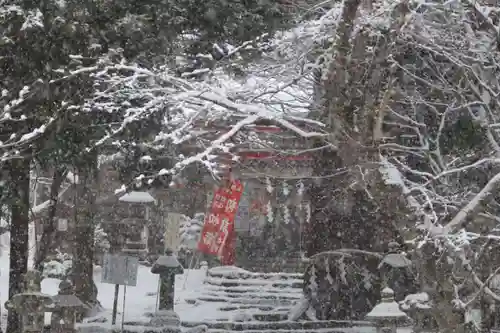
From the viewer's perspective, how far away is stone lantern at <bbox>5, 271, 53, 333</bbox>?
400 inches

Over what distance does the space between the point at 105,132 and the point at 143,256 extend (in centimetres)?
1424

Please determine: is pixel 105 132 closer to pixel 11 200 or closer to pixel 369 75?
pixel 11 200

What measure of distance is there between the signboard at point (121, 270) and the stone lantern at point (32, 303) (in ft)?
11.6

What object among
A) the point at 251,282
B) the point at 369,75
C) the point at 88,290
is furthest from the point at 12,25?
the point at 251,282

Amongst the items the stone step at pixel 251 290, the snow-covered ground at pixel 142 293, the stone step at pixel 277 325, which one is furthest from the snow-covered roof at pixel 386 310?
the stone step at pixel 251 290

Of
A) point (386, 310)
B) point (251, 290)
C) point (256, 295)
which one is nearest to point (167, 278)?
point (256, 295)

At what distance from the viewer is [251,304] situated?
58.5 feet

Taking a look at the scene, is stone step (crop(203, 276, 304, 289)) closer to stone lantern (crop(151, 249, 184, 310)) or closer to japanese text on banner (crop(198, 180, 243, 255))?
japanese text on banner (crop(198, 180, 243, 255))

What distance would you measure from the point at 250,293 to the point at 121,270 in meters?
5.73

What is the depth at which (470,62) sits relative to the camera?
10.3 meters

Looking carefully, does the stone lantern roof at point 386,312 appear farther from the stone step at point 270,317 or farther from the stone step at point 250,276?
the stone step at point 250,276

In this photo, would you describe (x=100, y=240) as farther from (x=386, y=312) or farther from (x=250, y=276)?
(x=386, y=312)

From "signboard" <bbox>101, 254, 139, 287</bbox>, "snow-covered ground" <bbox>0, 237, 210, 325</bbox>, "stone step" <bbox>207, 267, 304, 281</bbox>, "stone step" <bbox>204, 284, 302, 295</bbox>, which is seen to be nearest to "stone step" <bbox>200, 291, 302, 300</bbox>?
"stone step" <bbox>204, 284, 302, 295</bbox>

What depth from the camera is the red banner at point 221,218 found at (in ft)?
57.1
